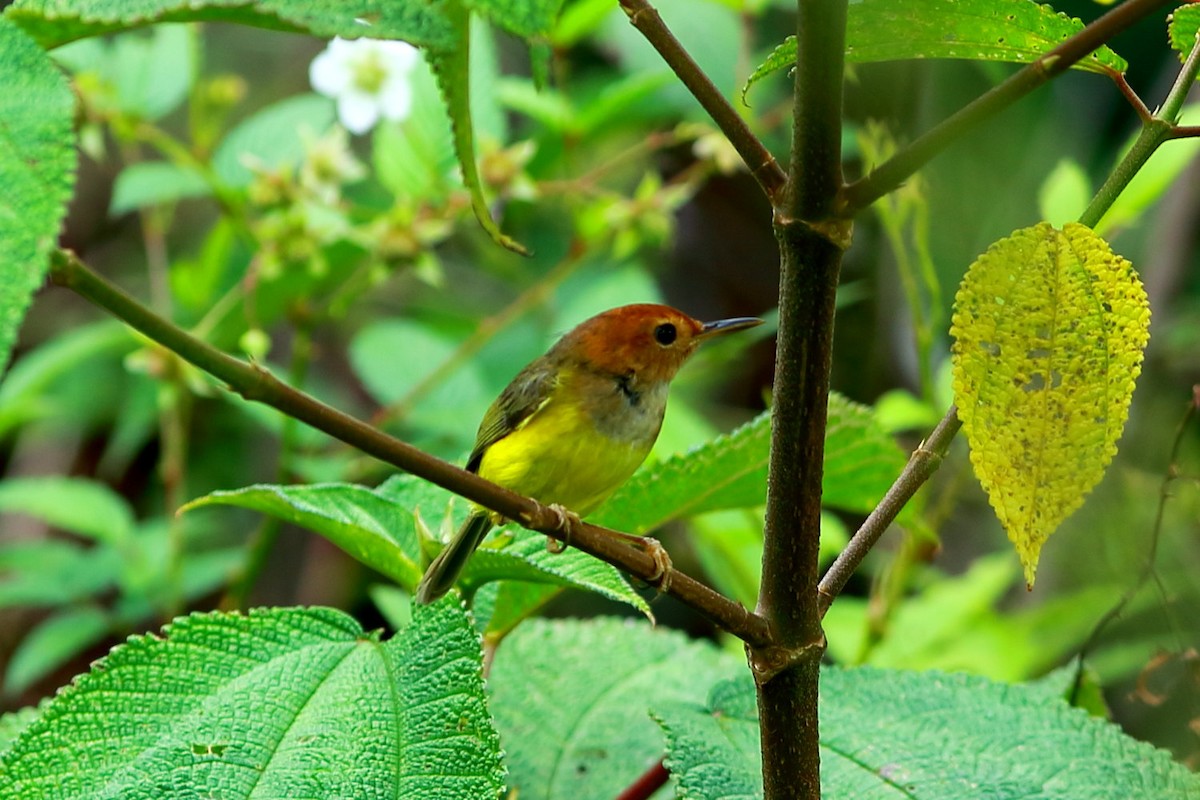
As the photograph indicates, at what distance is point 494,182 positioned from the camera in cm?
217

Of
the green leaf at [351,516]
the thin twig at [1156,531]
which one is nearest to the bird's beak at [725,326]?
the thin twig at [1156,531]

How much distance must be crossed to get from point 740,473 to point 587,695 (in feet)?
1.22

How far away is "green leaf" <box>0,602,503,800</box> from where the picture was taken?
0.87m

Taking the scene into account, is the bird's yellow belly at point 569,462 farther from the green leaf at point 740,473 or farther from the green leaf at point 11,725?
the green leaf at point 11,725

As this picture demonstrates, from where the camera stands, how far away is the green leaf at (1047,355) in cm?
74

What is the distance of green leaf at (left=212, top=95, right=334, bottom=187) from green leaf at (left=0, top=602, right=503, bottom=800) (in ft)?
4.29

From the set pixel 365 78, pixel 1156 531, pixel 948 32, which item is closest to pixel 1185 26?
pixel 948 32

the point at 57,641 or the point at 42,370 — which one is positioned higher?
the point at 42,370

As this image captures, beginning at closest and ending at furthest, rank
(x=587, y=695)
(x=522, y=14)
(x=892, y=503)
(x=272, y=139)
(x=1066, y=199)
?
1. (x=522, y=14)
2. (x=892, y=503)
3. (x=587, y=695)
4. (x=1066, y=199)
5. (x=272, y=139)

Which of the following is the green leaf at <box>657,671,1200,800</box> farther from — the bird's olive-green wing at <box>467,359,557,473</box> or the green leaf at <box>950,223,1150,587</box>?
the bird's olive-green wing at <box>467,359,557,473</box>

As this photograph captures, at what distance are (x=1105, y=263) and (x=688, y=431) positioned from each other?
1.41 metres

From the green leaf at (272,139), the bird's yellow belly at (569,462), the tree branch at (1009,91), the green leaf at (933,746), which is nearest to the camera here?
the tree branch at (1009,91)

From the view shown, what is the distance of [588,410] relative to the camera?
67.5 inches

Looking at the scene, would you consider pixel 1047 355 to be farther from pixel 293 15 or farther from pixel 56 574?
pixel 56 574
